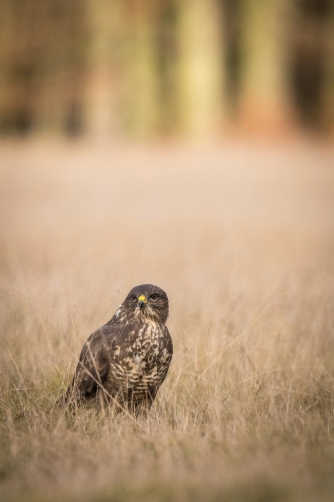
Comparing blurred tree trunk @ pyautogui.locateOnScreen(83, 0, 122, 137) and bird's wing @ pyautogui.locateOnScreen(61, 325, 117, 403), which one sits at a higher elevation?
blurred tree trunk @ pyautogui.locateOnScreen(83, 0, 122, 137)

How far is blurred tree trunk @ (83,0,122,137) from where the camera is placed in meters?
19.6

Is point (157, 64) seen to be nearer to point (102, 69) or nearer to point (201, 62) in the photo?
point (102, 69)

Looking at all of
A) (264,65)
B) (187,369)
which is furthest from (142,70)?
(187,369)

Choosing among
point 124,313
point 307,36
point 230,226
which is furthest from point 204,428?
point 307,36

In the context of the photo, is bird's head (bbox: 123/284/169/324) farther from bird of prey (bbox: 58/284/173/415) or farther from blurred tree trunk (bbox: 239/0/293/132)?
blurred tree trunk (bbox: 239/0/293/132)

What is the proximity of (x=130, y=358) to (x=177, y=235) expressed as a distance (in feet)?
20.2

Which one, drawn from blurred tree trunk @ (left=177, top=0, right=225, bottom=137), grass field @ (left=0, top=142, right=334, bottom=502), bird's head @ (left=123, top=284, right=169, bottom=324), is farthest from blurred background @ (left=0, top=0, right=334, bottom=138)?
bird's head @ (left=123, top=284, right=169, bottom=324)

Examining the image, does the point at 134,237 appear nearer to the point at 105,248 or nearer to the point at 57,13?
the point at 105,248

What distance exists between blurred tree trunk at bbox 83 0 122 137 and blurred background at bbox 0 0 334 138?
30 millimetres

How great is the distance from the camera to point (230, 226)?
1008 cm

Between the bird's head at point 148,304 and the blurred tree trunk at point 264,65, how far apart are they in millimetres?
16654

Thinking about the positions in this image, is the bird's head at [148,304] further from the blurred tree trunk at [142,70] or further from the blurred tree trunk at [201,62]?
the blurred tree trunk at [142,70]

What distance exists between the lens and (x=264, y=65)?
20.3m

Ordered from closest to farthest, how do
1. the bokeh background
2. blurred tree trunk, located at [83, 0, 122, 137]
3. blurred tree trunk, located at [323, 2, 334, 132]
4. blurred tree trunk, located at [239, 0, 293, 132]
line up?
the bokeh background
blurred tree trunk, located at [83, 0, 122, 137]
blurred tree trunk, located at [239, 0, 293, 132]
blurred tree trunk, located at [323, 2, 334, 132]
